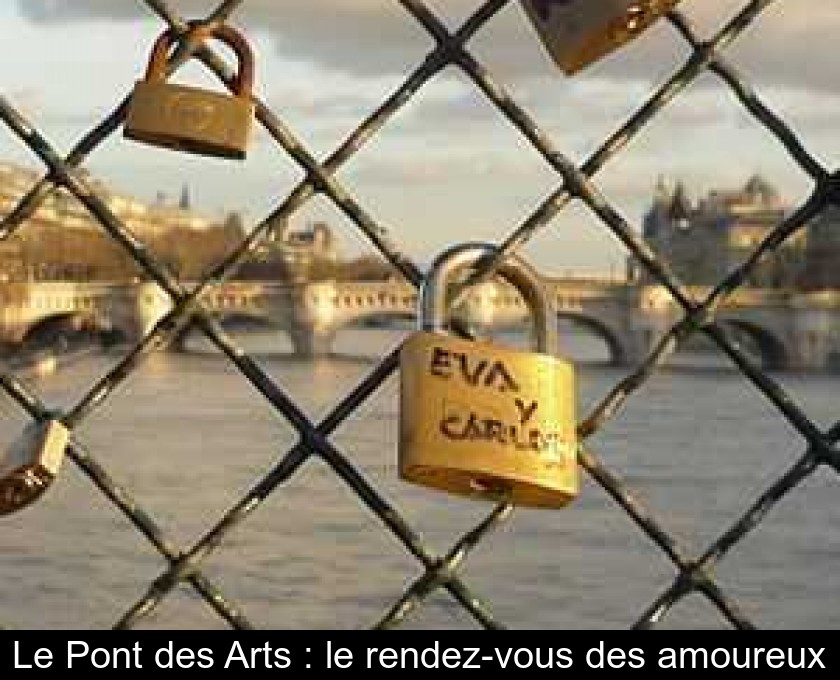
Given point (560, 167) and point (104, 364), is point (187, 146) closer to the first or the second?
point (560, 167)

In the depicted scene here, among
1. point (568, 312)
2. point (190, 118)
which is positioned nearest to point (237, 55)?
point (190, 118)

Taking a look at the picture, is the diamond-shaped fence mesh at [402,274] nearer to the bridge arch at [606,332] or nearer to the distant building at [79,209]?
the distant building at [79,209]

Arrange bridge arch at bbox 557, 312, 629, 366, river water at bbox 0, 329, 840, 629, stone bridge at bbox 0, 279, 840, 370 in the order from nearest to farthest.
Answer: river water at bbox 0, 329, 840, 629 < stone bridge at bbox 0, 279, 840, 370 < bridge arch at bbox 557, 312, 629, 366

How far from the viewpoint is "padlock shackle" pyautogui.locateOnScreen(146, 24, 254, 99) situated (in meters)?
0.81

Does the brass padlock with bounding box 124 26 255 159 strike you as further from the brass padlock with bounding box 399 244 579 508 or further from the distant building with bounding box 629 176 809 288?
the distant building with bounding box 629 176 809 288

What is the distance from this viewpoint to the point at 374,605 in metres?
5.25

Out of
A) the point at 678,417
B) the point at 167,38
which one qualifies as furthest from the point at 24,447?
the point at 678,417

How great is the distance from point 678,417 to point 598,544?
5.06 metres

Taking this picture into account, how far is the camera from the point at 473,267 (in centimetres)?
81

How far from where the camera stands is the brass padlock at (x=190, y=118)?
0.79 m

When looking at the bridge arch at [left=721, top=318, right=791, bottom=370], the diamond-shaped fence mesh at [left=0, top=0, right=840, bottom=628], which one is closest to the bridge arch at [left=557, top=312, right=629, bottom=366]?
the bridge arch at [left=721, top=318, right=791, bottom=370]

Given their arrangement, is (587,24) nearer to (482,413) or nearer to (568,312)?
(482,413)

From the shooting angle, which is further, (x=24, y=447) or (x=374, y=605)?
(x=374, y=605)

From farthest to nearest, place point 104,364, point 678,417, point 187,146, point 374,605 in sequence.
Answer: point 104,364
point 678,417
point 374,605
point 187,146
